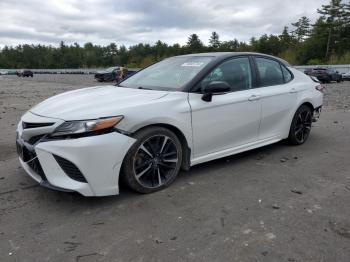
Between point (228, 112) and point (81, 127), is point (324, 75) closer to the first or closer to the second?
point (228, 112)

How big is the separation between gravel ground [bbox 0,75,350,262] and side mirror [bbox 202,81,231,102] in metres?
0.99

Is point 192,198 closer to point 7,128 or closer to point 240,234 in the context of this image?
point 240,234

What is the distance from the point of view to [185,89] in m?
4.17

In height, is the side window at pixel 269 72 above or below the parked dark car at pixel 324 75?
→ above

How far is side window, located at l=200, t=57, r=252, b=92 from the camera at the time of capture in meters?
4.48

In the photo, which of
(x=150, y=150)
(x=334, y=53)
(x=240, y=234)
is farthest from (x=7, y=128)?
(x=334, y=53)

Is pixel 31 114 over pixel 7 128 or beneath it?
over

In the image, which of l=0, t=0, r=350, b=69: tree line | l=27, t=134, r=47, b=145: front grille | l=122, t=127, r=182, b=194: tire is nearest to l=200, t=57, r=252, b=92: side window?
l=122, t=127, r=182, b=194: tire

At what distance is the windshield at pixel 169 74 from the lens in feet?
14.5

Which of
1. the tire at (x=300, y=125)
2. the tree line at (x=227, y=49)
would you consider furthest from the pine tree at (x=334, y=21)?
the tire at (x=300, y=125)

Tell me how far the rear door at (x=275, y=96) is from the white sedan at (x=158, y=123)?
15 millimetres

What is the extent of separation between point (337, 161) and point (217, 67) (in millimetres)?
2237

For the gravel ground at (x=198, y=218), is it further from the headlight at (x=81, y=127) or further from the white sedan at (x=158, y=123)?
the headlight at (x=81, y=127)

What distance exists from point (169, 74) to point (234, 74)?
85 cm
